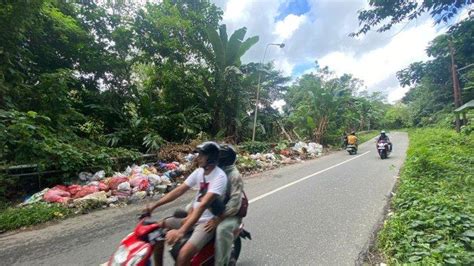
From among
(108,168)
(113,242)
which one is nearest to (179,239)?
(113,242)

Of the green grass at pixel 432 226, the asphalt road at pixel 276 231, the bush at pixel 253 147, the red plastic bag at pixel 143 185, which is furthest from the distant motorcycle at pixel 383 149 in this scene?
the red plastic bag at pixel 143 185

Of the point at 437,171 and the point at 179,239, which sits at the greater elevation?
the point at 179,239

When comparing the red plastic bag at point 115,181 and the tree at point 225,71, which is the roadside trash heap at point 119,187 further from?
the tree at point 225,71

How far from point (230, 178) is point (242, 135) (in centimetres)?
1472

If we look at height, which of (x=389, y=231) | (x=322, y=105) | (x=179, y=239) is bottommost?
(x=389, y=231)

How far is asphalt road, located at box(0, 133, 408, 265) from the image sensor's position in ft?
13.1

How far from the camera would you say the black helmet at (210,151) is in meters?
2.90

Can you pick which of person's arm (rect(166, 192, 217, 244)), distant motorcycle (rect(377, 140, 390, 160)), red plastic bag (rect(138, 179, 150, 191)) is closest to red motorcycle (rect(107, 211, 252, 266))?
person's arm (rect(166, 192, 217, 244))

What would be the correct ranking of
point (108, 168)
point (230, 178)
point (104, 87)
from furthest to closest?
point (104, 87) < point (108, 168) < point (230, 178)

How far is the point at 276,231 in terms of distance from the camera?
4871mm

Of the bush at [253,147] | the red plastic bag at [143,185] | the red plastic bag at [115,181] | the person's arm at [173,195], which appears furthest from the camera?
the bush at [253,147]

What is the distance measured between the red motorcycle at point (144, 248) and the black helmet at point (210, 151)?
725mm

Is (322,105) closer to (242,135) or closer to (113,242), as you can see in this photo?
(242,135)

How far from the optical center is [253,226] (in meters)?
5.12
